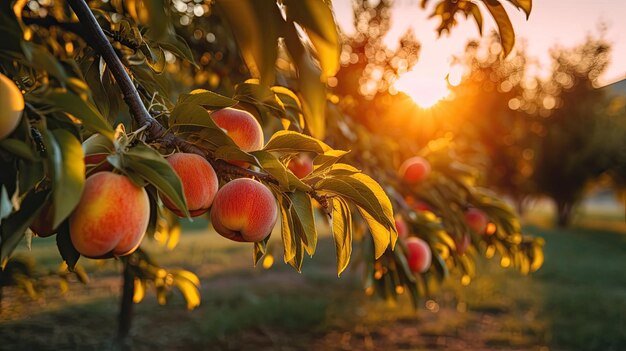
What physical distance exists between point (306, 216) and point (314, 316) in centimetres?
406

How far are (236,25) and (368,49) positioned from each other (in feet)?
17.7

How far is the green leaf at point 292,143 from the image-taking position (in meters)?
0.79

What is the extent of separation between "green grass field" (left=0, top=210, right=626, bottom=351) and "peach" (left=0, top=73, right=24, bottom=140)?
90.4 inches

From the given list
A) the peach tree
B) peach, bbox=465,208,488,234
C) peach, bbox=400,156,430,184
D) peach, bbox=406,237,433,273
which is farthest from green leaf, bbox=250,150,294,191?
peach, bbox=400,156,430,184

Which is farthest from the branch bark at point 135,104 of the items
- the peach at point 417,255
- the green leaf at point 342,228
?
the peach at point 417,255

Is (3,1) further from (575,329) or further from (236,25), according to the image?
(575,329)

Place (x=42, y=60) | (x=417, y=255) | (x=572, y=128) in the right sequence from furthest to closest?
(x=572, y=128)
(x=417, y=255)
(x=42, y=60)

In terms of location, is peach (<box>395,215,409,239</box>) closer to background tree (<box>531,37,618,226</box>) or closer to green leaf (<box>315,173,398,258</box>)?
green leaf (<box>315,173,398,258</box>)

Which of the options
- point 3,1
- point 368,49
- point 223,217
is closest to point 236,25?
point 3,1

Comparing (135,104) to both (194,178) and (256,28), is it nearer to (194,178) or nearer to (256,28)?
(194,178)

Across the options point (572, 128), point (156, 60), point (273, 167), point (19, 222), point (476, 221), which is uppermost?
point (572, 128)

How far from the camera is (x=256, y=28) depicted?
0.37 metres

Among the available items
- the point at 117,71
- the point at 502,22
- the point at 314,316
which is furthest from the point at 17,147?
the point at 314,316

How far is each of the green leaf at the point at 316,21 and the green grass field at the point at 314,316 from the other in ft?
7.83
